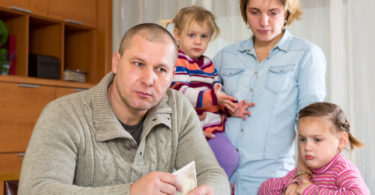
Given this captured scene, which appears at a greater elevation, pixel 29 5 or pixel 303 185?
pixel 29 5

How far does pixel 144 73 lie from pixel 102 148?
30 cm

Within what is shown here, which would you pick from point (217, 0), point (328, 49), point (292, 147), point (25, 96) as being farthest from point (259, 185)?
point (25, 96)

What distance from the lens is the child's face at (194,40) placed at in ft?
6.75

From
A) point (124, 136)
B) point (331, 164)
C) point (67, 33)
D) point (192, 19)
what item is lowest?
point (331, 164)

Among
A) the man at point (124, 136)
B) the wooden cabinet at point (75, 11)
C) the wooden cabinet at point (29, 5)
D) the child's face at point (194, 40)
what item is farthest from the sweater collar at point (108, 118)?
the wooden cabinet at point (75, 11)

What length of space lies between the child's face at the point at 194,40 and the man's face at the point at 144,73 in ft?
1.74

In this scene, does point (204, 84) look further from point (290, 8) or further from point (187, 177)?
point (187, 177)

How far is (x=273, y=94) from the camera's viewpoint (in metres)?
1.88

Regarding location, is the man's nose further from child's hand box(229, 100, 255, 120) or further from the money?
child's hand box(229, 100, 255, 120)

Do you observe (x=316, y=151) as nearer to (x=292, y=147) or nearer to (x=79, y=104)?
(x=292, y=147)

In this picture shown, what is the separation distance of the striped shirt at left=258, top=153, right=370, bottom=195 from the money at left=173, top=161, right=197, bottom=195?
54cm

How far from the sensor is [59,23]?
3.90 metres

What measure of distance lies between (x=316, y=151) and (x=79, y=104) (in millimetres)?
986

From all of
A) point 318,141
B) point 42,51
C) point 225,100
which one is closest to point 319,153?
point 318,141
